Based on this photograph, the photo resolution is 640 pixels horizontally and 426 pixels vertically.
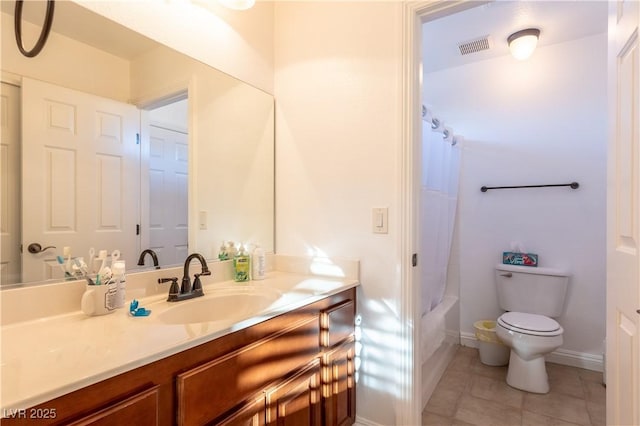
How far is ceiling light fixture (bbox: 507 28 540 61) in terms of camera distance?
2223 mm

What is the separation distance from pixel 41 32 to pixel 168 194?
0.66 m

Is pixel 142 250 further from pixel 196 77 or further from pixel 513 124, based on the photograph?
pixel 513 124

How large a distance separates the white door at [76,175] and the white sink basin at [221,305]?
292 millimetres

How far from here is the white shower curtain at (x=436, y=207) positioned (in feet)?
6.90

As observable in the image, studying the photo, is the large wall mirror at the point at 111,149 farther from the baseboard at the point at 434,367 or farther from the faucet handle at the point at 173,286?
the baseboard at the point at 434,367

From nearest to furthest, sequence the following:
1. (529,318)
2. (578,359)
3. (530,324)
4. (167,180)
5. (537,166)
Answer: (167,180), (530,324), (529,318), (578,359), (537,166)

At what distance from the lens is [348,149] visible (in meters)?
1.62

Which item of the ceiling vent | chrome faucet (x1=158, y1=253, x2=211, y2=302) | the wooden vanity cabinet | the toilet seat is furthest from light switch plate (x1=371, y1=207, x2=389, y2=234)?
the ceiling vent

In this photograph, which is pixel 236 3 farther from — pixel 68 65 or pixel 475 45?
pixel 475 45

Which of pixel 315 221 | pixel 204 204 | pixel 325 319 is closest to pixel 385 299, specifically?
pixel 325 319

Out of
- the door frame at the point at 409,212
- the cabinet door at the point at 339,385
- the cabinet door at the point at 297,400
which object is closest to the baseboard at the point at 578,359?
the door frame at the point at 409,212

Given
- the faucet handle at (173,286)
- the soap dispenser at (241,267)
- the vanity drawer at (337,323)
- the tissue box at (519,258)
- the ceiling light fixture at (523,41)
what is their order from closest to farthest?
1. the faucet handle at (173,286)
2. the vanity drawer at (337,323)
3. the soap dispenser at (241,267)
4. the ceiling light fixture at (523,41)
5. the tissue box at (519,258)

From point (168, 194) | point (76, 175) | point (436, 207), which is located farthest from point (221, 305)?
point (436, 207)

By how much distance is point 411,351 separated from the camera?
57.3 inches
